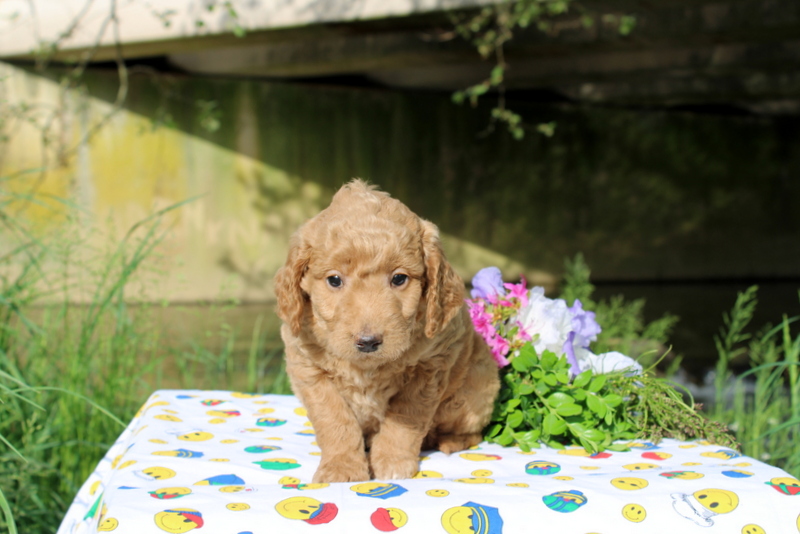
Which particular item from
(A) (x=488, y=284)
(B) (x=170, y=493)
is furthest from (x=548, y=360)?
(B) (x=170, y=493)

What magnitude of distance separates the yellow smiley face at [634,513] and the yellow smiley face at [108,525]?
1231mm

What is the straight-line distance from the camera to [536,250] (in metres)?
12.8

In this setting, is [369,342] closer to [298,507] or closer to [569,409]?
[298,507]

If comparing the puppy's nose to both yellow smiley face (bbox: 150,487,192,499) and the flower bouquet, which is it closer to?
yellow smiley face (bbox: 150,487,192,499)

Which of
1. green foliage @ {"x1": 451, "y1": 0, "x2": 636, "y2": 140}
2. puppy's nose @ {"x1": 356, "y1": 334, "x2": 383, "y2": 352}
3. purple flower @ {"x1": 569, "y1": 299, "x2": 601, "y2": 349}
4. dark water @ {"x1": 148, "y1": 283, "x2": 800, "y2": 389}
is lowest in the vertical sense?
dark water @ {"x1": 148, "y1": 283, "x2": 800, "y2": 389}

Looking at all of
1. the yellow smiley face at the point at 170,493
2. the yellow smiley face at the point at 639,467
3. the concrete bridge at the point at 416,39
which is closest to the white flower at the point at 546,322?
the yellow smiley face at the point at 639,467

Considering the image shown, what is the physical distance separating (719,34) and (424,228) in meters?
6.24

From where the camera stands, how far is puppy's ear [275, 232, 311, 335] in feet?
6.53

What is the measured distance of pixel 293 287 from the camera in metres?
1.99

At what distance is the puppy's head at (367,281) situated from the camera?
1827 millimetres

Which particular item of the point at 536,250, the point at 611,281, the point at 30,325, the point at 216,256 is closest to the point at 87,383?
the point at 30,325

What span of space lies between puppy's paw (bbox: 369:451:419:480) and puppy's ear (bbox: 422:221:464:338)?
0.40 m

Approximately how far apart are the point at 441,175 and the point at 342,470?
1042cm

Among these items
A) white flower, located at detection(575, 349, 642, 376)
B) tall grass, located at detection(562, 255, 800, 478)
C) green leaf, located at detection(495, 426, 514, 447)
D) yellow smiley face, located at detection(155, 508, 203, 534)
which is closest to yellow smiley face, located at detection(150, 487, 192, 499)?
yellow smiley face, located at detection(155, 508, 203, 534)
